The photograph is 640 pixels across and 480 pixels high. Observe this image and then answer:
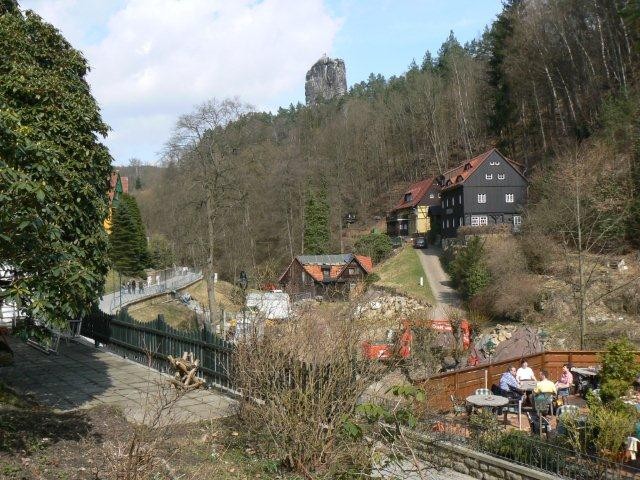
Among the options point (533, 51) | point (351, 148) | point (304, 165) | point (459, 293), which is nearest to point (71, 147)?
point (459, 293)

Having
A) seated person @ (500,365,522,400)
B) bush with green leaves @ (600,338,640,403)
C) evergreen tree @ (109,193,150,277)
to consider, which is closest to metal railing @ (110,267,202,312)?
evergreen tree @ (109,193,150,277)

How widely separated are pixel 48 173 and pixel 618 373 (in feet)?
33.5

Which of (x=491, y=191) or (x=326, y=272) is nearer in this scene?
(x=326, y=272)

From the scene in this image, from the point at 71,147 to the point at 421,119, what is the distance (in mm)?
64453

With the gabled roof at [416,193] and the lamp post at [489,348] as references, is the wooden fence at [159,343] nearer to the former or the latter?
the lamp post at [489,348]

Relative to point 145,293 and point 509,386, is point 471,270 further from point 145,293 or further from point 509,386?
point 509,386

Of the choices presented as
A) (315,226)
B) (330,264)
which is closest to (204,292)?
(330,264)

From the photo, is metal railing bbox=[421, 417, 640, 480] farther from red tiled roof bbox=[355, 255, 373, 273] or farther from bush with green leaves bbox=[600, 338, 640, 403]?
red tiled roof bbox=[355, 255, 373, 273]

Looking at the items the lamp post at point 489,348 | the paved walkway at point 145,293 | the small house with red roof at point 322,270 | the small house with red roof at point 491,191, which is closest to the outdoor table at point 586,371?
the lamp post at point 489,348

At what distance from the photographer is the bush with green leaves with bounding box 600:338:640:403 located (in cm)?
1084

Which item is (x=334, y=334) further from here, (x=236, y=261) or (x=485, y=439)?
(x=236, y=261)

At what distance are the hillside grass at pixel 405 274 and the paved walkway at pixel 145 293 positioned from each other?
14.5 meters

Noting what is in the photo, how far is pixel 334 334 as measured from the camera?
6816mm

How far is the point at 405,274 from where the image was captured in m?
43.8
